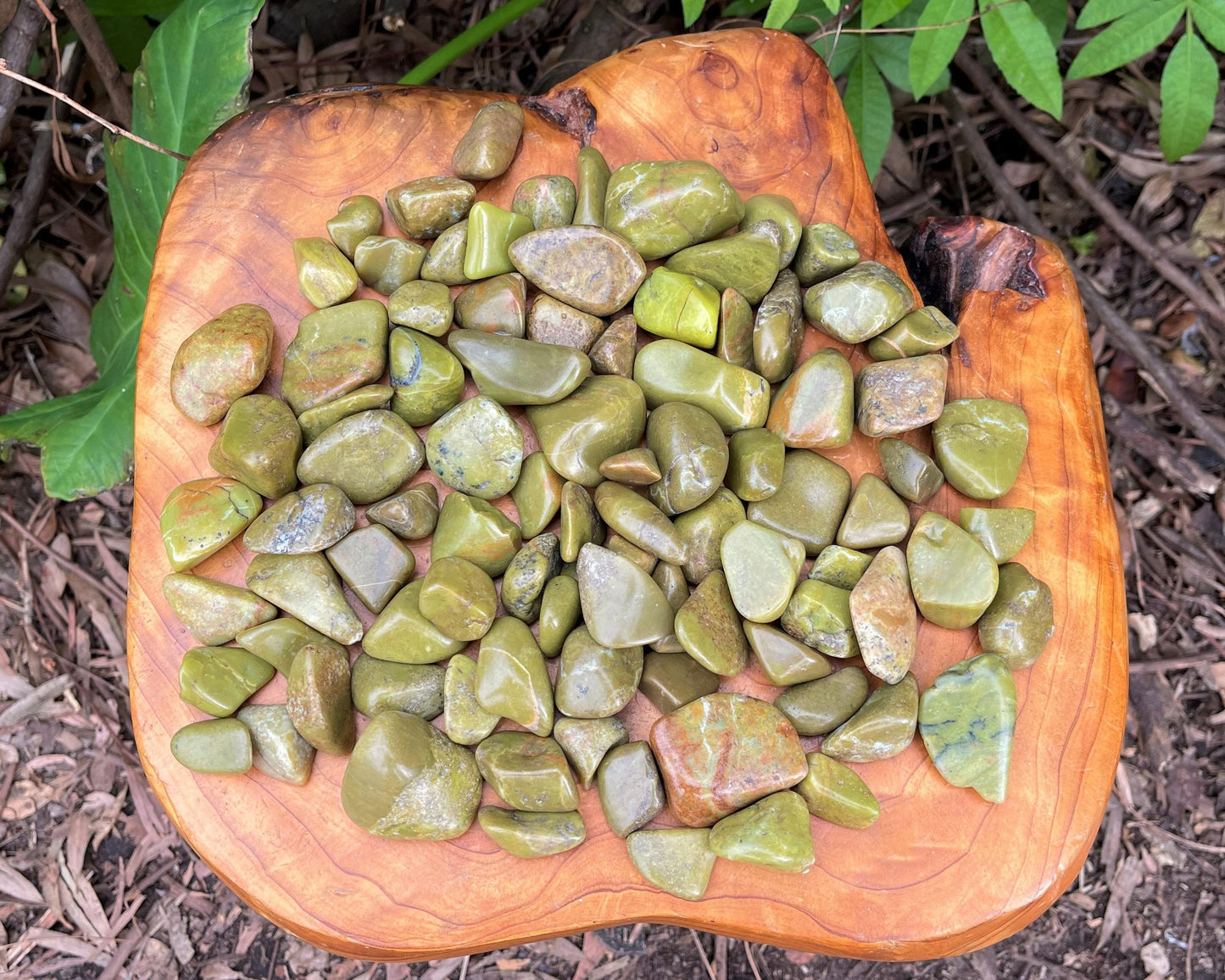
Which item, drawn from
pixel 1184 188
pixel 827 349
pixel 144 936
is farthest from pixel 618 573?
pixel 1184 188

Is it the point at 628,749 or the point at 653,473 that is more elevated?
the point at 653,473

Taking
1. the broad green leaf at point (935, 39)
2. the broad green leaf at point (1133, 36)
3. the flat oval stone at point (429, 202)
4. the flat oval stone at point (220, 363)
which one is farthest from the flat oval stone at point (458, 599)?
the broad green leaf at point (1133, 36)

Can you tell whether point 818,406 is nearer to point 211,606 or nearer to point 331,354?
point 331,354

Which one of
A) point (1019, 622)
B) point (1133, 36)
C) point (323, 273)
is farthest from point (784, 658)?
point (1133, 36)

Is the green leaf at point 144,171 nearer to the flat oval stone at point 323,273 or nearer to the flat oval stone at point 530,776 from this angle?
the flat oval stone at point 323,273

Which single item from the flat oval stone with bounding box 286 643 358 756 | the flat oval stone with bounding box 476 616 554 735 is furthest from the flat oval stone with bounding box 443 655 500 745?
the flat oval stone with bounding box 286 643 358 756

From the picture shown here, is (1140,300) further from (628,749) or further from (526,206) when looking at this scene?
(628,749)
